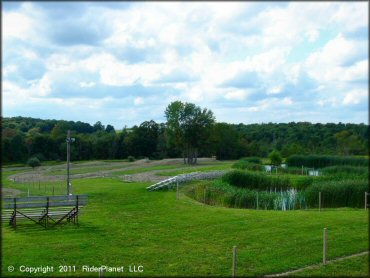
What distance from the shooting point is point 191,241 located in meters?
15.9

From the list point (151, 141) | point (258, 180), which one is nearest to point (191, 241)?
point (258, 180)

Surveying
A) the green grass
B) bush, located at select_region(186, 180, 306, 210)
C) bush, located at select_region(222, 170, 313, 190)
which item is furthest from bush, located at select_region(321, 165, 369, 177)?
bush, located at select_region(222, 170, 313, 190)

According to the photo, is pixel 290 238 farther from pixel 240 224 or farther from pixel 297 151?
pixel 297 151

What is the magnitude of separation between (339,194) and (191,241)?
13.1m

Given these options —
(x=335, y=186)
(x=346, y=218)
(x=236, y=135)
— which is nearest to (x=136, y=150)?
(x=236, y=135)

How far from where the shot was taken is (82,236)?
16781mm

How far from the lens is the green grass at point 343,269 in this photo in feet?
38.3

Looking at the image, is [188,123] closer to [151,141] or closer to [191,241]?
[151,141]

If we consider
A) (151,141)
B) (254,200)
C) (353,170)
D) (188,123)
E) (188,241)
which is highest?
(188,123)

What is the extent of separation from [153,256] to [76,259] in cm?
228

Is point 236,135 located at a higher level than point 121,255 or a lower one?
higher

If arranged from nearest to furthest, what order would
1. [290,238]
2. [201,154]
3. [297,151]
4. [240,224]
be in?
1. [290,238]
2. [240,224]
3. [297,151]
4. [201,154]

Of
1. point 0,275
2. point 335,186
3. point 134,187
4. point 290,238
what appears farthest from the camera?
point 134,187

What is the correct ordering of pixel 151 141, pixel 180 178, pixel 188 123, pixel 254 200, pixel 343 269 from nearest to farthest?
1. pixel 343 269
2. pixel 254 200
3. pixel 180 178
4. pixel 188 123
5. pixel 151 141
